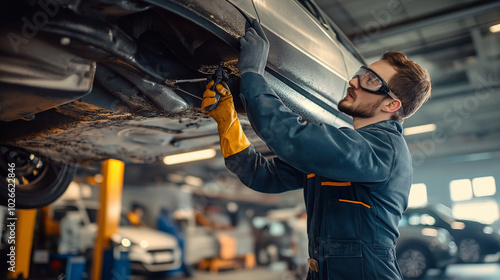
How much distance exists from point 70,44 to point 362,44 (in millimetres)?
5548

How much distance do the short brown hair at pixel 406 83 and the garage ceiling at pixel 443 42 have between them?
13.0 feet

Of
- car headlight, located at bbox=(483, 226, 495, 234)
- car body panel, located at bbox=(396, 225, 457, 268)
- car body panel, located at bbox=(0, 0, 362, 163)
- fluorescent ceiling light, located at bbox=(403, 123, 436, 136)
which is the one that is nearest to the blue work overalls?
car body panel, located at bbox=(0, 0, 362, 163)

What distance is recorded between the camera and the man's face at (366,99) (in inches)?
59.2

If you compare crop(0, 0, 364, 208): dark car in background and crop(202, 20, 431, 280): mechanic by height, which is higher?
crop(0, 0, 364, 208): dark car in background

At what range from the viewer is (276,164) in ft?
5.73

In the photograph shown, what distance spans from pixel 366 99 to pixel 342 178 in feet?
1.44

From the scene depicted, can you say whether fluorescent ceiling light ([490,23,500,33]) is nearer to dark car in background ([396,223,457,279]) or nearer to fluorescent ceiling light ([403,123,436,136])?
dark car in background ([396,223,457,279])

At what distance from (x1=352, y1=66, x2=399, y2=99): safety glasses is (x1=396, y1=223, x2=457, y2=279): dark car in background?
218 inches

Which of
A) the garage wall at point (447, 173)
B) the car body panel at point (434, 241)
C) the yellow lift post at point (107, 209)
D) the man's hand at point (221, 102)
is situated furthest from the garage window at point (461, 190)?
the man's hand at point (221, 102)

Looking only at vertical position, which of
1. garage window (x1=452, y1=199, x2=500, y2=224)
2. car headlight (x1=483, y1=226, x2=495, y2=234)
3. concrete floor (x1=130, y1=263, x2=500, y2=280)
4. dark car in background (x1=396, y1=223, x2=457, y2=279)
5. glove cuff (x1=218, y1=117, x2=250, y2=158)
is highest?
garage window (x1=452, y1=199, x2=500, y2=224)

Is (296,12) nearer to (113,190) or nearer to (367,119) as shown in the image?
(367,119)

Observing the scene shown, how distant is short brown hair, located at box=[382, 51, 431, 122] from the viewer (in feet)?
4.91

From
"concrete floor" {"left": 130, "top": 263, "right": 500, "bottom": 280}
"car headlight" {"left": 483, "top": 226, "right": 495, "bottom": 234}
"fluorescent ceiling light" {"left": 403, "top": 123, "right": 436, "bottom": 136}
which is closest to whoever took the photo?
"concrete floor" {"left": 130, "top": 263, "right": 500, "bottom": 280}

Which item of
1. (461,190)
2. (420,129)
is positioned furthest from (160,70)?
(461,190)
